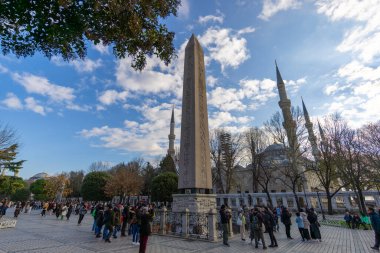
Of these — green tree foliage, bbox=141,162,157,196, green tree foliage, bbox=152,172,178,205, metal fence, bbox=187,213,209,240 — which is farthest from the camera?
green tree foliage, bbox=141,162,157,196

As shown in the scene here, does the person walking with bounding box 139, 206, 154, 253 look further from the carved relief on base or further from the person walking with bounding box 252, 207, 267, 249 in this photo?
the carved relief on base

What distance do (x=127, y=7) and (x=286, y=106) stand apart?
34.4 meters

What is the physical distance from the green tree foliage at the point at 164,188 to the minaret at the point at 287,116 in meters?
15.7

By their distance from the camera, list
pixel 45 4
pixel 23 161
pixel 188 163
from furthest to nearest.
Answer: pixel 23 161 < pixel 188 163 < pixel 45 4

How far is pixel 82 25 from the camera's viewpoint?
5.27 m

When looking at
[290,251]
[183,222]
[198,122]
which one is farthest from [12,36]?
[290,251]

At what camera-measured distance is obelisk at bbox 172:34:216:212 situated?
38.1 feet

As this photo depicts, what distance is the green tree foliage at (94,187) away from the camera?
3650 cm

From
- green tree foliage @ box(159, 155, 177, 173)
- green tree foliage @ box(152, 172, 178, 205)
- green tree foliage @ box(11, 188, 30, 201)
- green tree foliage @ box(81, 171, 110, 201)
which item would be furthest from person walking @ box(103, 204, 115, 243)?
green tree foliage @ box(11, 188, 30, 201)

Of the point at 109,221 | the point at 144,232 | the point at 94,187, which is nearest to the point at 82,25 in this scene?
the point at 144,232

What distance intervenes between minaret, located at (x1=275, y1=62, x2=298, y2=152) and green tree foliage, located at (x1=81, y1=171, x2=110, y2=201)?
98.5 ft

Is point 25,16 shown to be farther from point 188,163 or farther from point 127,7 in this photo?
point 188,163

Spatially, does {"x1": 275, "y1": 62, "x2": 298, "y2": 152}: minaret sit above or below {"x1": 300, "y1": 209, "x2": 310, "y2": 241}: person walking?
above

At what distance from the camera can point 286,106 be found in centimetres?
3500
